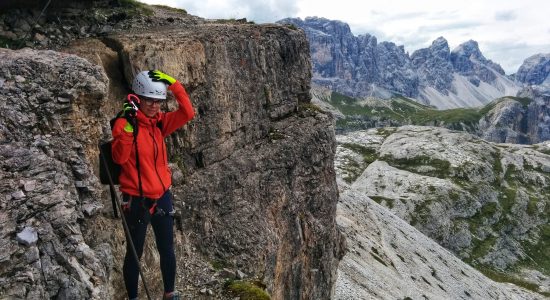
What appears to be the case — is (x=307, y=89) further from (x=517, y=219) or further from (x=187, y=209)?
(x=517, y=219)

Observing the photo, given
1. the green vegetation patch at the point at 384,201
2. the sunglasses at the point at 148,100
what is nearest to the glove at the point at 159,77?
the sunglasses at the point at 148,100

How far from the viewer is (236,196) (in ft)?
81.7

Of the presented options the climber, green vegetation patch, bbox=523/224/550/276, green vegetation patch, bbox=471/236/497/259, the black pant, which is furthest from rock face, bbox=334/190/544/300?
the climber

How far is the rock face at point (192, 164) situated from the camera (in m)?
10.7

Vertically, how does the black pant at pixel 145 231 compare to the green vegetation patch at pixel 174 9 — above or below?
below

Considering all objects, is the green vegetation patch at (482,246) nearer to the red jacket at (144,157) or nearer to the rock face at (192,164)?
the rock face at (192,164)

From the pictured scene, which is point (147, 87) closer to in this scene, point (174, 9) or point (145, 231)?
point (145, 231)

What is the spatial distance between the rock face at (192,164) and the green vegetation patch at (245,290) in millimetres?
472

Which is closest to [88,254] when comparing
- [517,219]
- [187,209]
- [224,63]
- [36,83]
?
[36,83]

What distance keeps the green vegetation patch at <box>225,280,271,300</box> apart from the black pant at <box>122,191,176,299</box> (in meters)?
4.94

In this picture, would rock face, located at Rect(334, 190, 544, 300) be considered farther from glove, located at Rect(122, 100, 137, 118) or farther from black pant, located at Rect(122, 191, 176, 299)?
glove, located at Rect(122, 100, 137, 118)

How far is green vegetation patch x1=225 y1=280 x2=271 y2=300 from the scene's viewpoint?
734 inches

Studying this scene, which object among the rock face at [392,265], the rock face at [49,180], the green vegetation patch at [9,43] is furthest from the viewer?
the rock face at [392,265]

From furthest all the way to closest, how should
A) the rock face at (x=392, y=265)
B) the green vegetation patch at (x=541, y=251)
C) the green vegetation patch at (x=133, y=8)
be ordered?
the green vegetation patch at (x=541, y=251) < the rock face at (x=392, y=265) < the green vegetation patch at (x=133, y=8)
